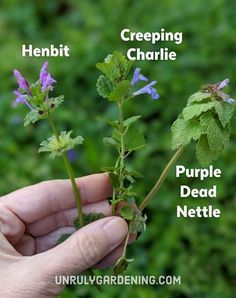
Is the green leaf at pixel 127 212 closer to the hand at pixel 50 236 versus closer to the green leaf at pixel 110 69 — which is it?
the hand at pixel 50 236

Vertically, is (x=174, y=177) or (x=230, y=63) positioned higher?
(x=230, y=63)

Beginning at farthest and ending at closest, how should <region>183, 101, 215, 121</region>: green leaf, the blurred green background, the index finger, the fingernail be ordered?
the blurred green background, the index finger, the fingernail, <region>183, 101, 215, 121</region>: green leaf

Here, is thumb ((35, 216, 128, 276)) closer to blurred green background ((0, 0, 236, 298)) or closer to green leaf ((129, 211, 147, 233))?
green leaf ((129, 211, 147, 233))

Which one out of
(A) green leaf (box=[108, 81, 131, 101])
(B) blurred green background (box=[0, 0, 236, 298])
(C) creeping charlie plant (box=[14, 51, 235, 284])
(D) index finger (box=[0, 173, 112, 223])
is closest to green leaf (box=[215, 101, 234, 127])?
(C) creeping charlie plant (box=[14, 51, 235, 284])

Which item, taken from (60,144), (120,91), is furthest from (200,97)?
(60,144)

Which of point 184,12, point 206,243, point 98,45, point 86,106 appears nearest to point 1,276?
point 206,243

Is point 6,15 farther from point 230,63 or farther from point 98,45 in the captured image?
point 230,63
